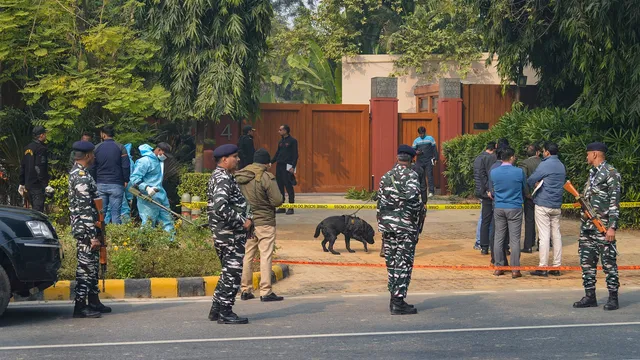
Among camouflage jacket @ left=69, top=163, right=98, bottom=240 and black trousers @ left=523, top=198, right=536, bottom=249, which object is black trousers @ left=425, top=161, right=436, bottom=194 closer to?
black trousers @ left=523, top=198, right=536, bottom=249

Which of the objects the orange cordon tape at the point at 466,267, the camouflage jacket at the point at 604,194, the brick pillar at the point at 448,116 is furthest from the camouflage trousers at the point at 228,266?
the brick pillar at the point at 448,116

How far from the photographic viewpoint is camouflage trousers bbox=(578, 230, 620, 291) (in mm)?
10500

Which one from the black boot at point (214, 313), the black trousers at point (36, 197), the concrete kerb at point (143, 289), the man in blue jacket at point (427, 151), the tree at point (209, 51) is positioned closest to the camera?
the black boot at point (214, 313)

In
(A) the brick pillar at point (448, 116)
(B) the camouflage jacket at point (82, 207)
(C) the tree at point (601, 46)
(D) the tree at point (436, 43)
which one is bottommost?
(B) the camouflage jacket at point (82, 207)

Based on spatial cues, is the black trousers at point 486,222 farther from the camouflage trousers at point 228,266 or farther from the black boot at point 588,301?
the camouflage trousers at point 228,266

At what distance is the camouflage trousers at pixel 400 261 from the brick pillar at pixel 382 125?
14.6 meters

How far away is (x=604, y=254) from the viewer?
10.5 metres

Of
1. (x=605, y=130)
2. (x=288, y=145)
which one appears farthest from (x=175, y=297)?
(x=605, y=130)

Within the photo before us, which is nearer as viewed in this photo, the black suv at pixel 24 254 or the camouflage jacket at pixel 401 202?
the black suv at pixel 24 254

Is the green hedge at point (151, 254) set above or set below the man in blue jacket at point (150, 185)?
below

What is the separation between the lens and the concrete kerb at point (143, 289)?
11.4 metres

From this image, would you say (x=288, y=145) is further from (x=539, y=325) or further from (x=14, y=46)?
(x=539, y=325)

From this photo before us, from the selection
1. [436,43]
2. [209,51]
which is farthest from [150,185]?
[436,43]

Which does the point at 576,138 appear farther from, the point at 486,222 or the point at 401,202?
the point at 401,202
